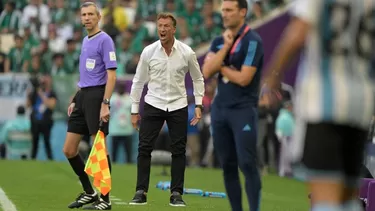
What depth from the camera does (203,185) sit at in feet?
55.6

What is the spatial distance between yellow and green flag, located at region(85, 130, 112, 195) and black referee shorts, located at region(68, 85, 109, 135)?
0.15m

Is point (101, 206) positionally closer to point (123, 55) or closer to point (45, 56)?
point (123, 55)

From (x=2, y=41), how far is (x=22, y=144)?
11.7ft

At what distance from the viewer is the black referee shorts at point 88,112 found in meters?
11.0

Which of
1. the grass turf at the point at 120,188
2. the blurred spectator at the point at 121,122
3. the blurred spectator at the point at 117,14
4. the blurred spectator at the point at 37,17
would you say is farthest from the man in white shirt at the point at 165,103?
the blurred spectator at the point at 37,17

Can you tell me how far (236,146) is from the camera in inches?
354

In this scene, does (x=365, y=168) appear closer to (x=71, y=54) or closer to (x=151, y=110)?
(x=151, y=110)

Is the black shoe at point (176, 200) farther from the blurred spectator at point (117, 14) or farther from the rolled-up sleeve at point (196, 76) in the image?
the blurred spectator at point (117, 14)

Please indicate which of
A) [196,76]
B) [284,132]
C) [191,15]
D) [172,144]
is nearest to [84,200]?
[172,144]

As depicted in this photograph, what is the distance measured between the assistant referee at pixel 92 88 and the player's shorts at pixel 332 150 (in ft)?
17.9

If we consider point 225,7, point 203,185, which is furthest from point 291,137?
point 225,7

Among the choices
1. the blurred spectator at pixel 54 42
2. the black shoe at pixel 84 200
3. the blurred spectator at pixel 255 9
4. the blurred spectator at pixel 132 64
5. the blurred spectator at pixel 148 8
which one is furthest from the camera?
the blurred spectator at pixel 148 8

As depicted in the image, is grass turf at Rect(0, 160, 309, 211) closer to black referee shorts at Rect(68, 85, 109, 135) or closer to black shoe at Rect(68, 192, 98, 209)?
black shoe at Rect(68, 192, 98, 209)

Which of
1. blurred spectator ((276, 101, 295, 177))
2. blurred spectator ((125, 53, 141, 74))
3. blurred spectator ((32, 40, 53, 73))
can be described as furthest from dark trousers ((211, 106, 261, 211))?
blurred spectator ((32, 40, 53, 73))
